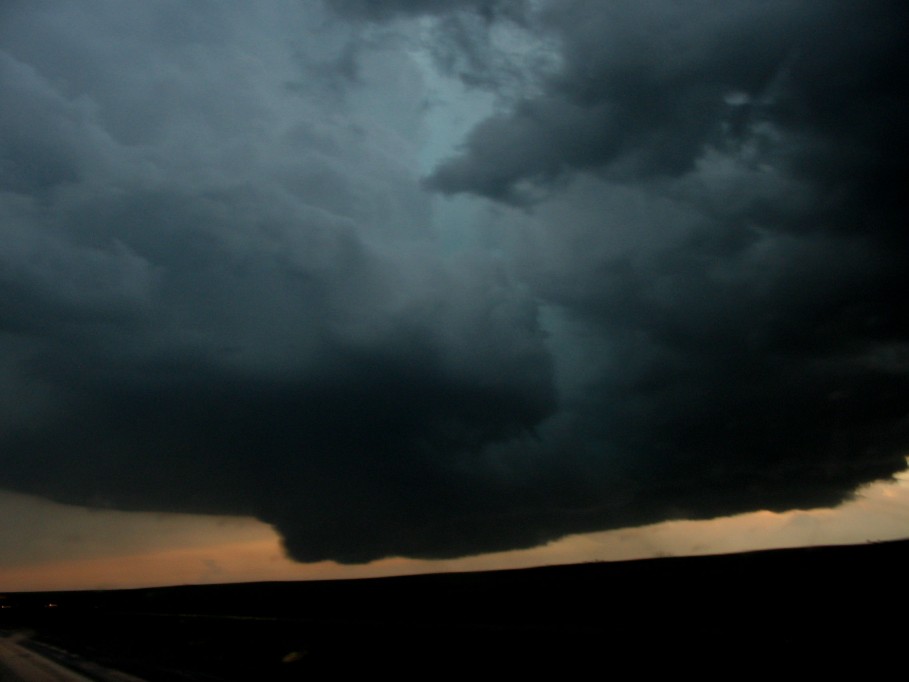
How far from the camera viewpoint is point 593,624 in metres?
13.7

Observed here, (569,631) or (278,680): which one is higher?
(569,631)

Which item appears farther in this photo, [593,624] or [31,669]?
[31,669]

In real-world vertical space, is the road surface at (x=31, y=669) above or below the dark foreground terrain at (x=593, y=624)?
below

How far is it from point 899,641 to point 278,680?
45.5 feet

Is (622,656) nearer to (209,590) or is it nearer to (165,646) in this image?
(165,646)

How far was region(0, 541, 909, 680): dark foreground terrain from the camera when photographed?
8898 mm

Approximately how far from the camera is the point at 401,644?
52.4 feet

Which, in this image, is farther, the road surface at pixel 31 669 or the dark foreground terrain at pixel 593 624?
the road surface at pixel 31 669

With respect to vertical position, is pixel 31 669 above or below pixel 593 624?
below

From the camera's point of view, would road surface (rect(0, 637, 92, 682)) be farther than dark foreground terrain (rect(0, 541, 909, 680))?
Yes

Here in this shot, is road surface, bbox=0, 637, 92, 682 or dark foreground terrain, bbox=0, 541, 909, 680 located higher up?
dark foreground terrain, bbox=0, 541, 909, 680

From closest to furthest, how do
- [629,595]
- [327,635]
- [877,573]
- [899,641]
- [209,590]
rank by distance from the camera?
[899,641]
[877,573]
[629,595]
[327,635]
[209,590]

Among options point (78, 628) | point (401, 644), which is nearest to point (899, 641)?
point (401, 644)

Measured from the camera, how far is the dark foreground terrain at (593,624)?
8898mm
